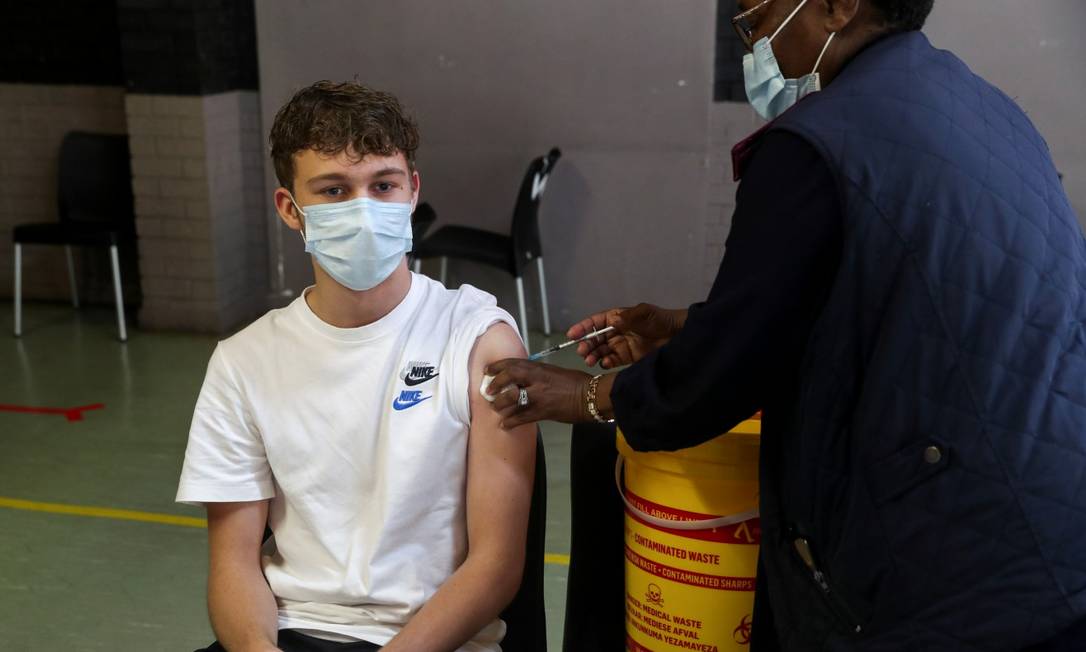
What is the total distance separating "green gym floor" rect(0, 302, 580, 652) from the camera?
277 cm

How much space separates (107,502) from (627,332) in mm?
2320

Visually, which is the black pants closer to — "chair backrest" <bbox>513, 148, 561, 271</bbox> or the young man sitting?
the young man sitting

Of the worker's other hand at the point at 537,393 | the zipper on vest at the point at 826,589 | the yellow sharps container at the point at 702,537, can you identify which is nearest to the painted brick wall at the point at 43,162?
the worker's other hand at the point at 537,393

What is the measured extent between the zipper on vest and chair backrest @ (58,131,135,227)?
Answer: 16.1 ft

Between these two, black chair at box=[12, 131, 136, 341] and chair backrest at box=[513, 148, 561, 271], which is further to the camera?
black chair at box=[12, 131, 136, 341]

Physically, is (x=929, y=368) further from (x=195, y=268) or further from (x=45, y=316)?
(x=45, y=316)

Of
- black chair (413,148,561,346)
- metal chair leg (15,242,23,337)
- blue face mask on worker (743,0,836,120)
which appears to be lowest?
metal chair leg (15,242,23,337)

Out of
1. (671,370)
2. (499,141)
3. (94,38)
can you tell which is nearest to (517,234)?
(499,141)

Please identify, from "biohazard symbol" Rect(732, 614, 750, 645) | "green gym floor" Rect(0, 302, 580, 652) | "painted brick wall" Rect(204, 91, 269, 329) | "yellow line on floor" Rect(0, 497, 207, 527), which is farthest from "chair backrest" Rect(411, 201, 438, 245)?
"biohazard symbol" Rect(732, 614, 750, 645)

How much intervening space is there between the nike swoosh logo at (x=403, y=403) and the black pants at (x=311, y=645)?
1.13 ft

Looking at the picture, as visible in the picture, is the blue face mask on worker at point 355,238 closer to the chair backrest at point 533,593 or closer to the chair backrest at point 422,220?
the chair backrest at point 533,593

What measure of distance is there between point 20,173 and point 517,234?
2.98 meters

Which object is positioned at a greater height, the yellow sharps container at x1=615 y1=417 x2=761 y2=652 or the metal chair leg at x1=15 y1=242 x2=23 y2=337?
the yellow sharps container at x1=615 y1=417 x2=761 y2=652

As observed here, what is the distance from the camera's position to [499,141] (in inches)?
206
